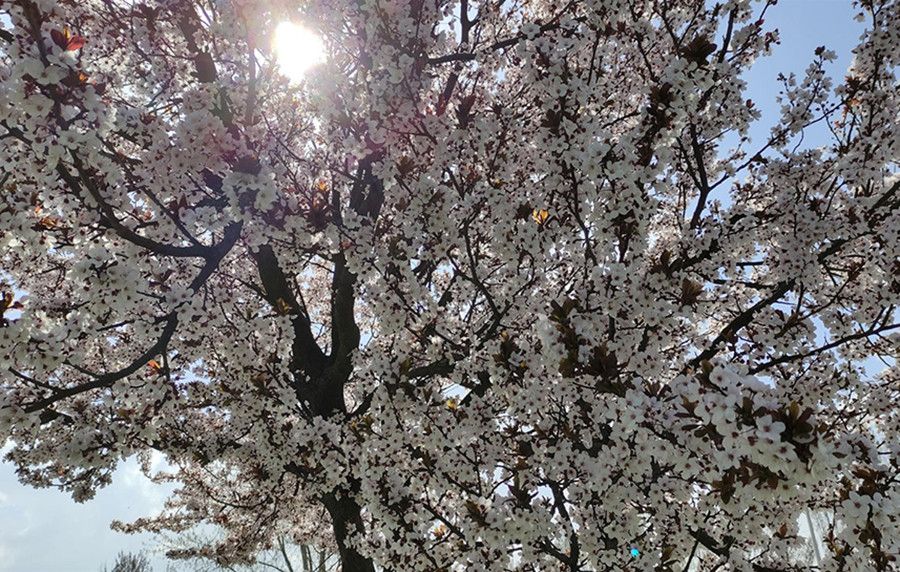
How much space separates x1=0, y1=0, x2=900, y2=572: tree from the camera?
3.69 metres

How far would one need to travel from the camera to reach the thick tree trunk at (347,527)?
689cm

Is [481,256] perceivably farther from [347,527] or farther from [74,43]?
[74,43]

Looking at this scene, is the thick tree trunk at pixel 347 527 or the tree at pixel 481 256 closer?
the tree at pixel 481 256

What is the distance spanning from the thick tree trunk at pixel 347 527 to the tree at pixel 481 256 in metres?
0.04

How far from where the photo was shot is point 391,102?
4.82m

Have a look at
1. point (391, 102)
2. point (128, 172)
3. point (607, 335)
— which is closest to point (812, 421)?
point (607, 335)

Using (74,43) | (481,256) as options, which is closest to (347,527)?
(481,256)

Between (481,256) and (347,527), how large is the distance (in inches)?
151

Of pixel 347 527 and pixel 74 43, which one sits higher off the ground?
pixel 74 43

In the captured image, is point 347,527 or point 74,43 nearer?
point 74,43

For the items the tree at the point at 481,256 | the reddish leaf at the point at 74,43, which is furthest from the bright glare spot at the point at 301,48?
the reddish leaf at the point at 74,43

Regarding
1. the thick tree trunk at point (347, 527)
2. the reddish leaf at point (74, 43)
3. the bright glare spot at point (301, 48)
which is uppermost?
the bright glare spot at point (301, 48)

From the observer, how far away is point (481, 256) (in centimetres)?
679

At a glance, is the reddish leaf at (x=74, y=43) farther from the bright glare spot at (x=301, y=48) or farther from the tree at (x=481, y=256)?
the bright glare spot at (x=301, y=48)
